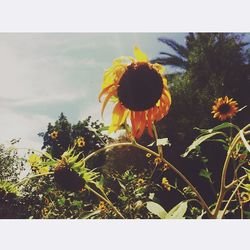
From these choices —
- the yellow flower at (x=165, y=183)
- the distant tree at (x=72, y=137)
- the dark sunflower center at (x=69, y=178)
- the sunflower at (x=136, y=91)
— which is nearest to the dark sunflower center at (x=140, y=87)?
the sunflower at (x=136, y=91)

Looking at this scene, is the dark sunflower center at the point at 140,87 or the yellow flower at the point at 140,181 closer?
the dark sunflower center at the point at 140,87

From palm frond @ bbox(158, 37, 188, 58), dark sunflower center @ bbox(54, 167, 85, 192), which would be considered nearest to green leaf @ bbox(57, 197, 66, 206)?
dark sunflower center @ bbox(54, 167, 85, 192)

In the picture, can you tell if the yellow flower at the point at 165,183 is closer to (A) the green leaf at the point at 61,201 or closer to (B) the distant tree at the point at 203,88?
(B) the distant tree at the point at 203,88

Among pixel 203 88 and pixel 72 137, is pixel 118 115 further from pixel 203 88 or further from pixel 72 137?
pixel 203 88

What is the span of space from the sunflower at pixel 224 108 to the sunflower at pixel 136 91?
0.65 m

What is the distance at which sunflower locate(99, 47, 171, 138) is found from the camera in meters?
1.18

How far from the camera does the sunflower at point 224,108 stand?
1.75 metres

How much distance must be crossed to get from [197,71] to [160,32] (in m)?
0.43

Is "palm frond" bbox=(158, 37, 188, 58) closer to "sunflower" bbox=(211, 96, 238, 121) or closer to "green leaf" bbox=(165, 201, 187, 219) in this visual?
"sunflower" bbox=(211, 96, 238, 121)

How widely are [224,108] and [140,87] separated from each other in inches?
30.5

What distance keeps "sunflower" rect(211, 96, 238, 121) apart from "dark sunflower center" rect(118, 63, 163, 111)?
0.67 m
